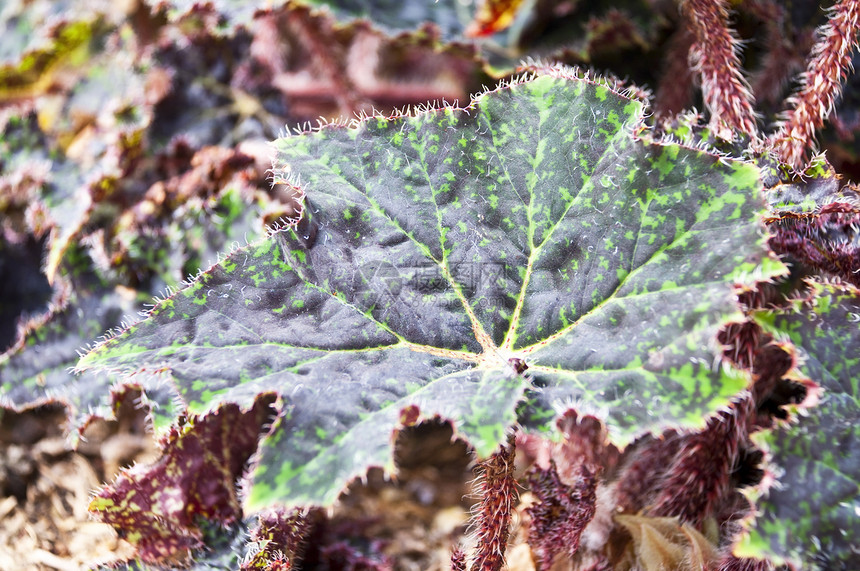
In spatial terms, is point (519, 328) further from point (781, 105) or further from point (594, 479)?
point (781, 105)

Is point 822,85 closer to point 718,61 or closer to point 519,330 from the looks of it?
point 718,61

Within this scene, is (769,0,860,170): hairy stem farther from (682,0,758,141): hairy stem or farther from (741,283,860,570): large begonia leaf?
(741,283,860,570): large begonia leaf

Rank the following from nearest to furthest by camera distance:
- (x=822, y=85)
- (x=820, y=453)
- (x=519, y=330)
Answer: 1. (x=820, y=453)
2. (x=519, y=330)
3. (x=822, y=85)

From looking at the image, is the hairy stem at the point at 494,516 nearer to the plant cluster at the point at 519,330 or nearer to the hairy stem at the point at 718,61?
the plant cluster at the point at 519,330

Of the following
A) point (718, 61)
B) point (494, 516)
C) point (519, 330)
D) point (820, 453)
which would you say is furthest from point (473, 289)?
point (718, 61)

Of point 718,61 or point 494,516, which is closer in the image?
point 494,516

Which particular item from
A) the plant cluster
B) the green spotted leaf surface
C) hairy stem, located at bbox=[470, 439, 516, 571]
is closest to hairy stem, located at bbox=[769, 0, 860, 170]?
the plant cluster

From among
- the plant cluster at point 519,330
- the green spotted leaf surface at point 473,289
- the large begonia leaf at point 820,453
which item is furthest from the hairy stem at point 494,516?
the large begonia leaf at point 820,453

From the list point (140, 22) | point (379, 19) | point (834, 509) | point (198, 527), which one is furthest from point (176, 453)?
point (140, 22)
